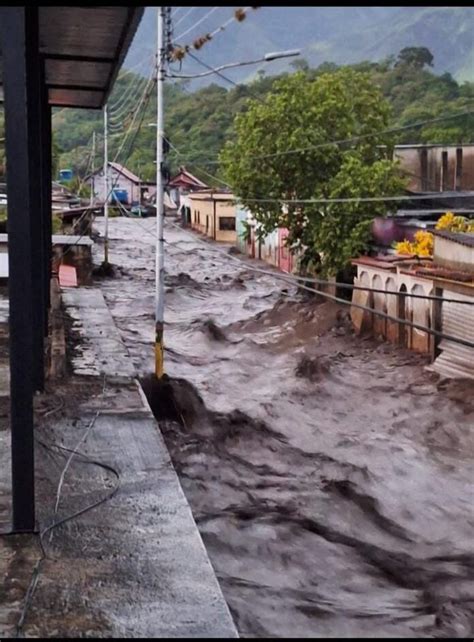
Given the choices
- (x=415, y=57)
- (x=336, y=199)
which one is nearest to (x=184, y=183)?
(x=415, y=57)

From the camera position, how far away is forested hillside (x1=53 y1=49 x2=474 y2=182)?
4056 cm

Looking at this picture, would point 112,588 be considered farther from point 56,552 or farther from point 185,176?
point 185,176

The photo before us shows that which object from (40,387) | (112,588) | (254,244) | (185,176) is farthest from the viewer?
(185,176)

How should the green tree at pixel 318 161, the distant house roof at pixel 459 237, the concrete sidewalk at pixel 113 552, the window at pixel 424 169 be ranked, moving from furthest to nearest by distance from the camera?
the window at pixel 424 169
the green tree at pixel 318 161
the distant house roof at pixel 459 237
the concrete sidewalk at pixel 113 552

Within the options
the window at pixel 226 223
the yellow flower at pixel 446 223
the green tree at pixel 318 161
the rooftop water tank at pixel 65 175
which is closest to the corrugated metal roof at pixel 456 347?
the yellow flower at pixel 446 223

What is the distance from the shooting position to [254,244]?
132 ft

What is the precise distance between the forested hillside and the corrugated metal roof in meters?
19.2

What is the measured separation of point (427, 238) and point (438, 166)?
7245mm

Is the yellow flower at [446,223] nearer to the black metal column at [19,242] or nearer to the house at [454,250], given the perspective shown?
the house at [454,250]

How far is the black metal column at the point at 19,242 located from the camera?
462cm

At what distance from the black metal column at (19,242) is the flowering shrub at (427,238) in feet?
57.2

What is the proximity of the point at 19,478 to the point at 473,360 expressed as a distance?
1460 centimetres

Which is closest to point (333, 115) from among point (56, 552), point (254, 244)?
point (254, 244)

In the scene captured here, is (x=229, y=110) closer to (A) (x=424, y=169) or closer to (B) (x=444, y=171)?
(A) (x=424, y=169)
